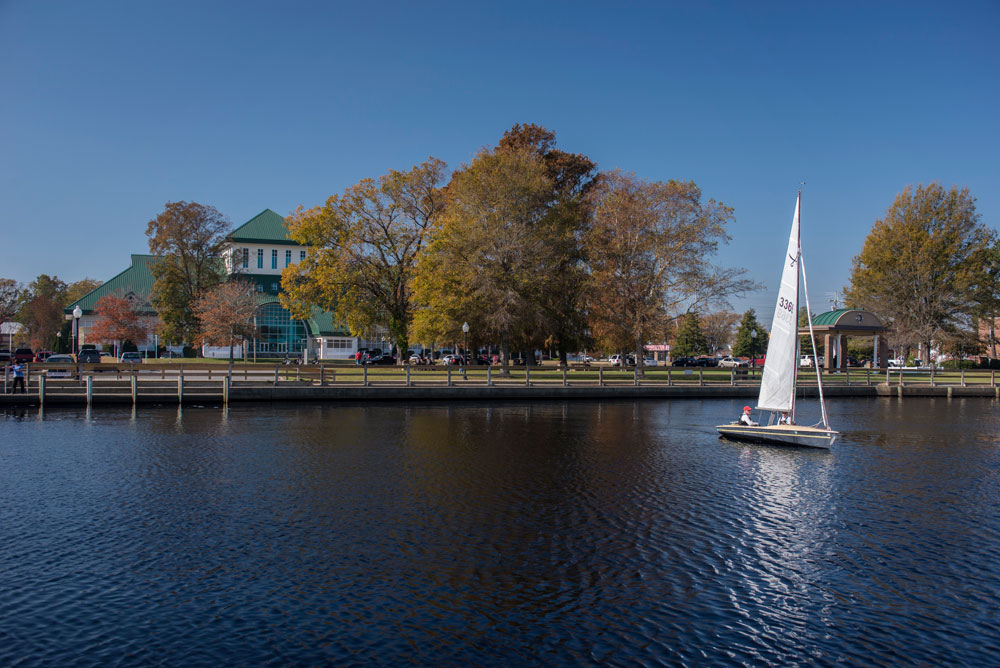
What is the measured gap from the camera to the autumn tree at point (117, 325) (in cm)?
7869

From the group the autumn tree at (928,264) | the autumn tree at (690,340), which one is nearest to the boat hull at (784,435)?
the autumn tree at (928,264)

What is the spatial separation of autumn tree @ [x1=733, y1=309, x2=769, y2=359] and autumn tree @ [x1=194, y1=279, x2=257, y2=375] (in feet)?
268

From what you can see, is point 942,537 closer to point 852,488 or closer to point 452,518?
point 852,488

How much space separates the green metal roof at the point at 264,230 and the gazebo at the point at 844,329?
230 feet

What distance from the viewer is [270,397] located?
37.6 meters

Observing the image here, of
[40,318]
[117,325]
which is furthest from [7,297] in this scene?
[117,325]

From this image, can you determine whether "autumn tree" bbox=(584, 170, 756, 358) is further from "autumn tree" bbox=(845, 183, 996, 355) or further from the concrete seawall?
"autumn tree" bbox=(845, 183, 996, 355)

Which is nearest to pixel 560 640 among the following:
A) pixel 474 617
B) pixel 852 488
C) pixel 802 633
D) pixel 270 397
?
pixel 474 617

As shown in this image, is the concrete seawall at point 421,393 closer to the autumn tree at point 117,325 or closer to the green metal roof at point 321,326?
the autumn tree at point 117,325

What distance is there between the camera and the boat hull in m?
23.0

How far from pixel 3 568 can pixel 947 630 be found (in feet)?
43.0

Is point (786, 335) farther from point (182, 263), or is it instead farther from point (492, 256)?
point (182, 263)

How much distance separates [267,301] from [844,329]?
221 ft

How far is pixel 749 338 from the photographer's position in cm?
12106
